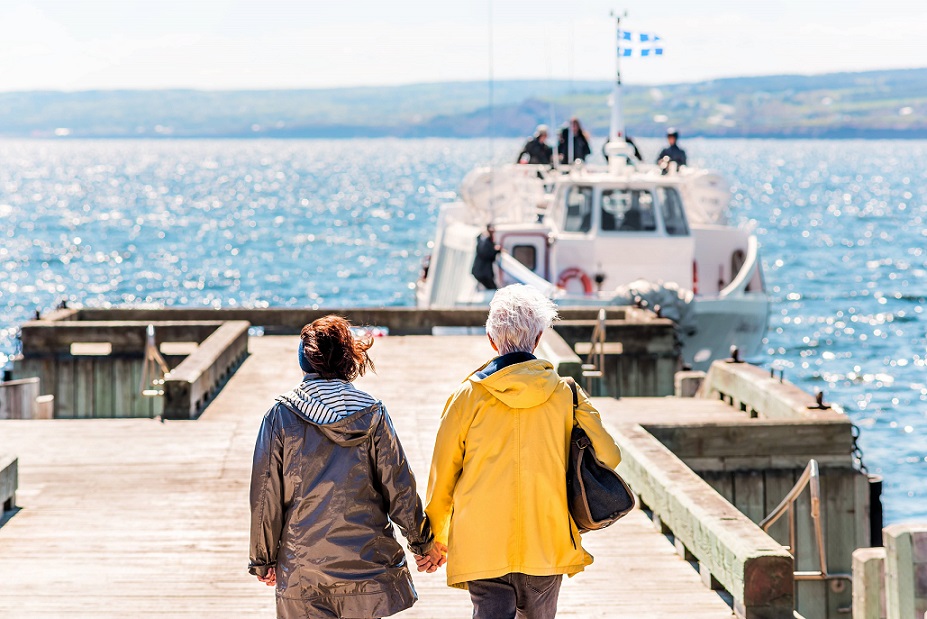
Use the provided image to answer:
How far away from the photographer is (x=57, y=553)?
28.1ft

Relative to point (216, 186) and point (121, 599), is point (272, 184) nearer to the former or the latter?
point (216, 186)

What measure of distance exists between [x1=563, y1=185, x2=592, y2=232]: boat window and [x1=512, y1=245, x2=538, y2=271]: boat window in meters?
0.77

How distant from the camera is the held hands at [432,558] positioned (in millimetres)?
5703

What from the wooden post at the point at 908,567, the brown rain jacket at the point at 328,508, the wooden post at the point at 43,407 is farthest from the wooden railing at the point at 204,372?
the brown rain jacket at the point at 328,508

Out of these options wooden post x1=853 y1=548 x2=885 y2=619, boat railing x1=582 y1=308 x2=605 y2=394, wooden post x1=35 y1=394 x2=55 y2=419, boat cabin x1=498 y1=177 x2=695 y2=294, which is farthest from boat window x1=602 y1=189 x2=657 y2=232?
wooden post x1=853 y1=548 x2=885 y2=619

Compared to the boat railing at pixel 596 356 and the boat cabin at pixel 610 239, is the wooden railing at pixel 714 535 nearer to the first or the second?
the boat railing at pixel 596 356

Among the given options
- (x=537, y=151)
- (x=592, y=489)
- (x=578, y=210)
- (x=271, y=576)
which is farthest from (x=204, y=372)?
(x=537, y=151)

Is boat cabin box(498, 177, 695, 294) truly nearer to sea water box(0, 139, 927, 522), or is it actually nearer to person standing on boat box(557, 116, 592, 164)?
person standing on boat box(557, 116, 592, 164)

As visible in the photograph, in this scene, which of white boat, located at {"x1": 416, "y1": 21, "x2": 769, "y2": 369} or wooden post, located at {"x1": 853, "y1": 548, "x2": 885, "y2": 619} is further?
white boat, located at {"x1": 416, "y1": 21, "x2": 769, "y2": 369}

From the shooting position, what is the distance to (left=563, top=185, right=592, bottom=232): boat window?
82.3 ft

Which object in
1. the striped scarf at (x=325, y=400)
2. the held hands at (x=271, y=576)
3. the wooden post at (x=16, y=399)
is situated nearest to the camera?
the striped scarf at (x=325, y=400)

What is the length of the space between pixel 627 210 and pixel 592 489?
20030 mm

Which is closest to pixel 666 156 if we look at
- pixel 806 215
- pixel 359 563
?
pixel 359 563

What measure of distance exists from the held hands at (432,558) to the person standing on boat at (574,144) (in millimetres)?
23263
